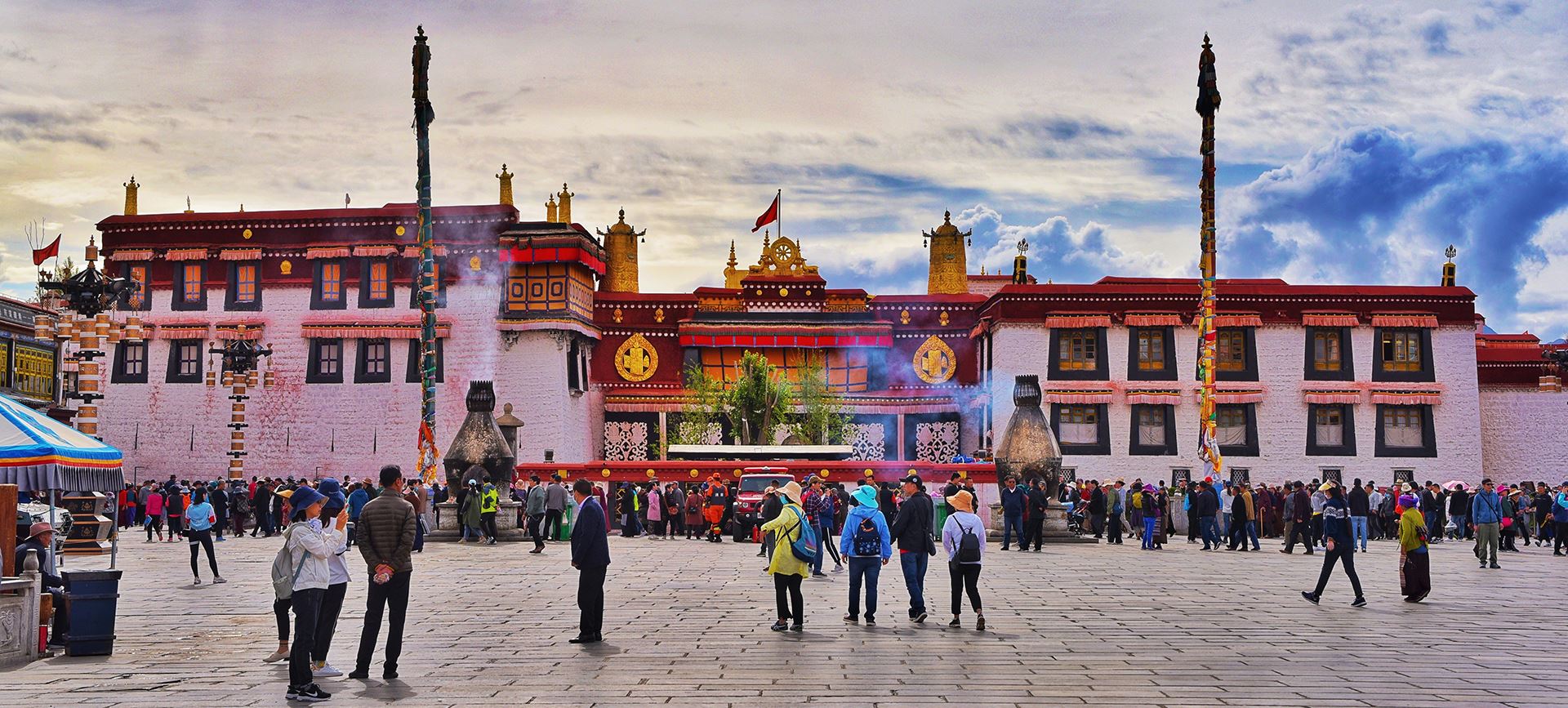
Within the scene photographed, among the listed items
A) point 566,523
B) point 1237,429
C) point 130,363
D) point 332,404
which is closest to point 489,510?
point 566,523

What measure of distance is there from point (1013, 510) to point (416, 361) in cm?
2554

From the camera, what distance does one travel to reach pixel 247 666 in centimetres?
1235

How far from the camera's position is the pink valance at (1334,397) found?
1778 inches

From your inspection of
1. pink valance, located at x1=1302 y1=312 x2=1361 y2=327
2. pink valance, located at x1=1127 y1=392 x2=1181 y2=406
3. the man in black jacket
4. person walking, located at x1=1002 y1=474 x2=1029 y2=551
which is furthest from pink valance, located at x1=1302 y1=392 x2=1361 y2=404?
the man in black jacket

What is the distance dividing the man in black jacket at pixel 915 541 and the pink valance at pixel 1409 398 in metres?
34.9

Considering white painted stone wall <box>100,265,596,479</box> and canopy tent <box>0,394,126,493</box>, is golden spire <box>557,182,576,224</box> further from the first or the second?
canopy tent <box>0,394,126,493</box>

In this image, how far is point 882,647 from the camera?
1330cm

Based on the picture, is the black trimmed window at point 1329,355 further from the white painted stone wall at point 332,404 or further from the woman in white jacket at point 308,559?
the woman in white jacket at point 308,559

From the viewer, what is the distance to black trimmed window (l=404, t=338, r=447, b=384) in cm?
4612

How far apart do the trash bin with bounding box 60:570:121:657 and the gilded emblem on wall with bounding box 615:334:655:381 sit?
121 ft

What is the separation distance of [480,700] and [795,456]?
29.0m

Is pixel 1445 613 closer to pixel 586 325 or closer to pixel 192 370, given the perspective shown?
pixel 586 325

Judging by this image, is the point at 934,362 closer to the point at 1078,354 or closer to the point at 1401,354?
the point at 1078,354

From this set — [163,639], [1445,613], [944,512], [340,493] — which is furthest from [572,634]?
[944,512]
